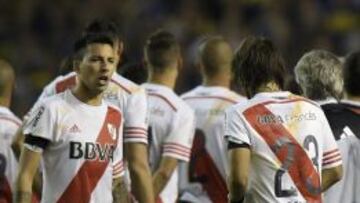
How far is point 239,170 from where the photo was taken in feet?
25.4

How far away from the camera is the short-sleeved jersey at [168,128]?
9.90 m

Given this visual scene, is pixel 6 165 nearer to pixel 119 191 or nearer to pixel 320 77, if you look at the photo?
pixel 119 191

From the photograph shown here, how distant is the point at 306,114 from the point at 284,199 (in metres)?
0.52

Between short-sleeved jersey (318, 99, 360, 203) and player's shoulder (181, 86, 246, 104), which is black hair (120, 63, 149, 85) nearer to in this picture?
player's shoulder (181, 86, 246, 104)

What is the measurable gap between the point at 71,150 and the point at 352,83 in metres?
1.95

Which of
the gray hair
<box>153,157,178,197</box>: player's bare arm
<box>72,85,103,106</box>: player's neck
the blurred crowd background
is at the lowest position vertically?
<box>153,157,178,197</box>: player's bare arm

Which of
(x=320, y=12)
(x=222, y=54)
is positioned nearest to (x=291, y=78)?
(x=222, y=54)

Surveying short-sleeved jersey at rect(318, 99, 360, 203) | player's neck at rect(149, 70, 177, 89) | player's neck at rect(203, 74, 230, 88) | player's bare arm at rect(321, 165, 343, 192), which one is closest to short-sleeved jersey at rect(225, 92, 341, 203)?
player's bare arm at rect(321, 165, 343, 192)

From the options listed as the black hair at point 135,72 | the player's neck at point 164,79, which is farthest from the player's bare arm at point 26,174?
the black hair at point 135,72

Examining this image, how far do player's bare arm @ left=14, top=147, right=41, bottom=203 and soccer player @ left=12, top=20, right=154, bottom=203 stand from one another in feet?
2.25

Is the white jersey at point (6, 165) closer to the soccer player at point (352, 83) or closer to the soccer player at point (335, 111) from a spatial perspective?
the soccer player at point (335, 111)

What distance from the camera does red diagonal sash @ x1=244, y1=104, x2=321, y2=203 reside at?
7883mm

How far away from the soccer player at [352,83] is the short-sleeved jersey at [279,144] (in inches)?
32.8

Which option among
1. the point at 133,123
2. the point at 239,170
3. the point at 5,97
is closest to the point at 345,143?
the point at 239,170
